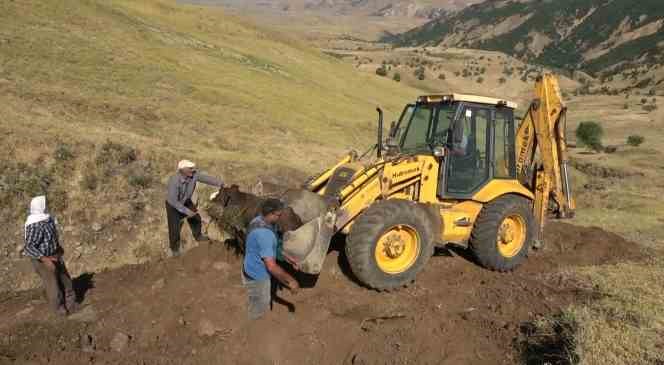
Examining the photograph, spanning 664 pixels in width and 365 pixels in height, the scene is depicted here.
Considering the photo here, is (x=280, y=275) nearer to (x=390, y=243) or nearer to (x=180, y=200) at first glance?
(x=390, y=243)

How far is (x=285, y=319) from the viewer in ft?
18.1

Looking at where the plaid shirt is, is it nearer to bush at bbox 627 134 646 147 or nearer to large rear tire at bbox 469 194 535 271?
large rear tire at bbox 469 194 535 271

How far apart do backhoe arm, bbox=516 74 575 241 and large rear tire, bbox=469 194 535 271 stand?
509mm

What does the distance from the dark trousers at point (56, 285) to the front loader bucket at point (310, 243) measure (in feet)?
9.12

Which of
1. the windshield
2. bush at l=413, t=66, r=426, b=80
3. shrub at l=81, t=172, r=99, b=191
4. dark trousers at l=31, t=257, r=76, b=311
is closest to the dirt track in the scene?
dark trousers at l=31, t=257, r=76, b=311

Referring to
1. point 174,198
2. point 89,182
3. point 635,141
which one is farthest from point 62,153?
point 635,141

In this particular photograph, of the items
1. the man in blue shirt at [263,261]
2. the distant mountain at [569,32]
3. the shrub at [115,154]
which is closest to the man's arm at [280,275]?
the man in blue shirt at [263,261]

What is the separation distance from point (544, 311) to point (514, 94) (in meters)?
56.3

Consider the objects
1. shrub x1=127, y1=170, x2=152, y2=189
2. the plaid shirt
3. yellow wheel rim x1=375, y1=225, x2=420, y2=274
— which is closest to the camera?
the plaid shirt

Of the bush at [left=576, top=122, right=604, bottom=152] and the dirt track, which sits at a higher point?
the bush at [left=576, top=122, right=604, bottom=152]

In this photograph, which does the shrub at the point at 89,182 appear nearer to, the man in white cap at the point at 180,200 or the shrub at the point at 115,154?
the shrub at the point at 115,154

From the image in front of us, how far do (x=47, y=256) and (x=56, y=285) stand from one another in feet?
1.25

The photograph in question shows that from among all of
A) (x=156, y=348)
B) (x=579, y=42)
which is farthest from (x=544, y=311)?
(x=579, y=42)

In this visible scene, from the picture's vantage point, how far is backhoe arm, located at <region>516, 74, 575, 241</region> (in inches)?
306
